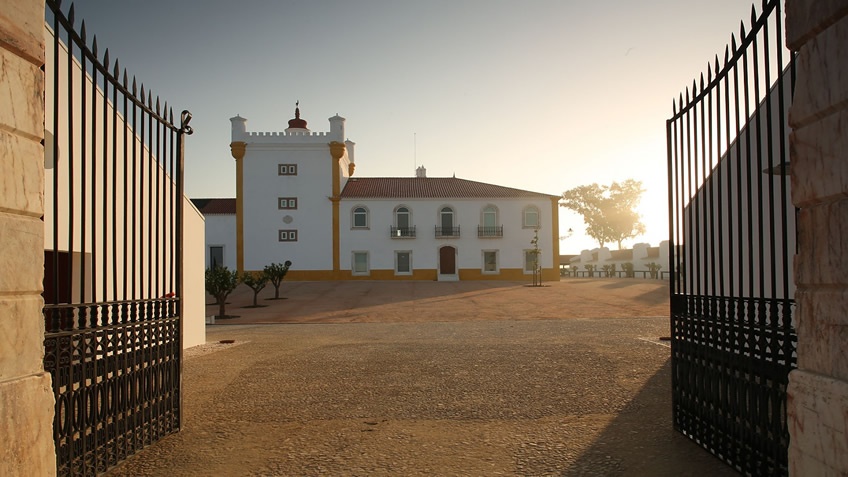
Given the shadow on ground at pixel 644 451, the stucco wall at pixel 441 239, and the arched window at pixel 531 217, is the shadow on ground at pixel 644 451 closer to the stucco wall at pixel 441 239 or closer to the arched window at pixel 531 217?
the stucco wall at pixel 441 239

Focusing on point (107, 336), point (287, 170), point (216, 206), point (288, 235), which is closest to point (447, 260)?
point (288, 235)

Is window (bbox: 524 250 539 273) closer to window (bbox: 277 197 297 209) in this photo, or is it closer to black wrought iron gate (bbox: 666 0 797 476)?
window (bbox: 277 197 297 209)

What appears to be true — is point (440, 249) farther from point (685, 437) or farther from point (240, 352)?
point (685, 437)

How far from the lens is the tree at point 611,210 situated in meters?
65.4

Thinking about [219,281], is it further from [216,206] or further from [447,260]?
[216,206]

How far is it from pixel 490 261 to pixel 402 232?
20.3ft

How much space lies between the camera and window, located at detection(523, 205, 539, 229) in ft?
129

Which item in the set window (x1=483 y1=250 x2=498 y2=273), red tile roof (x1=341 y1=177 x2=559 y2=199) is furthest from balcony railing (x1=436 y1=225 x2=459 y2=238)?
window (x1=483 y1=250 x2=498 y2=273)

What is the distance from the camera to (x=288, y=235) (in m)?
39.0

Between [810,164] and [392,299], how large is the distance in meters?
22.7

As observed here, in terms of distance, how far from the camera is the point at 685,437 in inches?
197

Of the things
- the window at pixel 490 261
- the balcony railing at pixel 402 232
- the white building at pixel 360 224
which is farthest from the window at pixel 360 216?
the window at pixel 490 261

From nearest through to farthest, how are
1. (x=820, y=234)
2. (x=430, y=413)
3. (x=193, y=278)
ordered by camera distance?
(x=820, y=234)
(x=430, y=413)
(x=193, y=278)

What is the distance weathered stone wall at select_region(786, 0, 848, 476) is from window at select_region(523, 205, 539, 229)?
36.6 m
